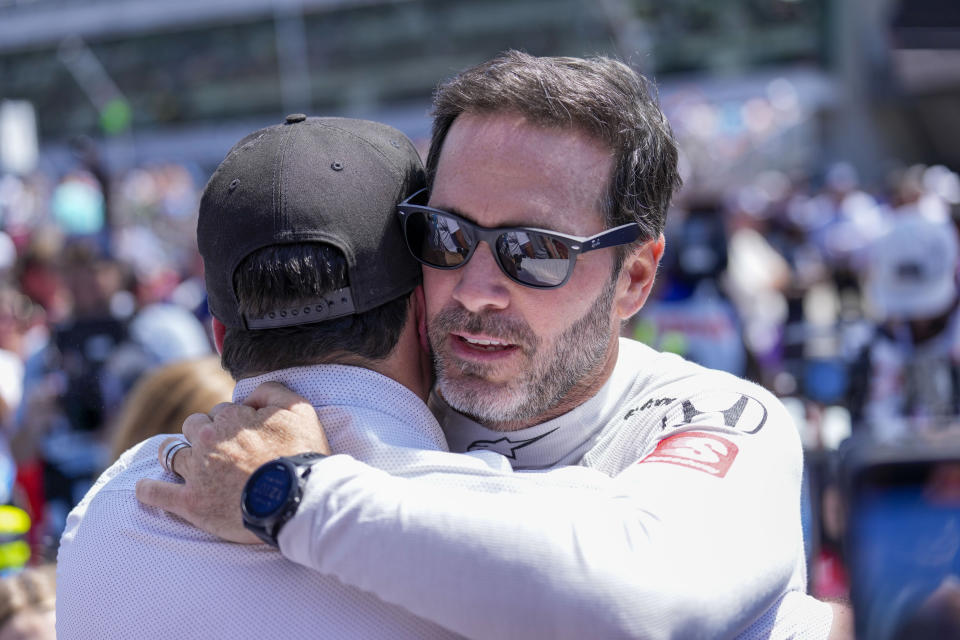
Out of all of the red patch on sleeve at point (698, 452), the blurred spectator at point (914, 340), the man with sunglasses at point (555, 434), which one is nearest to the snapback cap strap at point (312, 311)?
the man with sunglasses at point (555, 434)

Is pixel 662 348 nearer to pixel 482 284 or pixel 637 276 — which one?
pixel 637 276

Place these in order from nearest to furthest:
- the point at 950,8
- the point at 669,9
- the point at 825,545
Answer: the point at 825,545 → the point at 950,8 → the point at 669,9

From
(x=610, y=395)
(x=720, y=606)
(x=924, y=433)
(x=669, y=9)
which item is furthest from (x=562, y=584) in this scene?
(x=669, y=9)

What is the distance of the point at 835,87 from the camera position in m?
32.9

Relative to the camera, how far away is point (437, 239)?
193cm

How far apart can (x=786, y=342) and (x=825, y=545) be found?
483 cm

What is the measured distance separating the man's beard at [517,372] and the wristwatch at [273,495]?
50 cm

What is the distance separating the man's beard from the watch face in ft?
1.76

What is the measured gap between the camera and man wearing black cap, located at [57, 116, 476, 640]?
61.1 inches

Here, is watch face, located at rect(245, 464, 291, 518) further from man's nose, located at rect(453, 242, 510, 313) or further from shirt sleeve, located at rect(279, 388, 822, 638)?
man's nose, located at rect(453, 242, 510, 313)

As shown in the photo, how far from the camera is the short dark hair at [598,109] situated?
196cm

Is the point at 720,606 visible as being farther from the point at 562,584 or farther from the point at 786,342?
the point at 786,342

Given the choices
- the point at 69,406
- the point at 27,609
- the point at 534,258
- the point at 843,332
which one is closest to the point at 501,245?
the point at 534,258

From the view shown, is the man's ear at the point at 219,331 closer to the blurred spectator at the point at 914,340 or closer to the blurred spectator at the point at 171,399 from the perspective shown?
the blurred spectator at the point at 171,399
